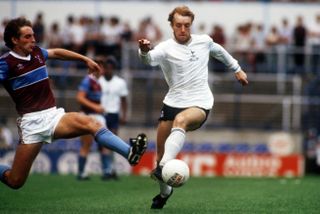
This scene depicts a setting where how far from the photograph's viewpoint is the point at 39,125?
35.7 ft

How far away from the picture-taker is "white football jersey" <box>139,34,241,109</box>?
11.5 meters

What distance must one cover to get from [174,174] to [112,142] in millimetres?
808

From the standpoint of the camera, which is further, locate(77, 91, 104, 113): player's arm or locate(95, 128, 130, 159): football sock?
locate(77, 91, 104, 113): player's arm

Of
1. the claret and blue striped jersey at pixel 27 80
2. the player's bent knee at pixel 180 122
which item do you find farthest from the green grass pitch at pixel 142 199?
the claret and blue striped jersey at pixel 27 80

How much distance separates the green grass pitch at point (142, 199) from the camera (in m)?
11.4

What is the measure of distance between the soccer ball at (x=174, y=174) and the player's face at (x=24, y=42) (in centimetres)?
219

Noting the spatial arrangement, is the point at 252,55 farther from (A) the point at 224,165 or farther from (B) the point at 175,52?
(B) the point at 175,52

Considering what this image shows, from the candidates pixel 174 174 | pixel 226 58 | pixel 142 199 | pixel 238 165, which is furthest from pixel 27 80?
pixel 238 165

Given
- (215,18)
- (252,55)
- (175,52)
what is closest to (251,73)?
(252,55)

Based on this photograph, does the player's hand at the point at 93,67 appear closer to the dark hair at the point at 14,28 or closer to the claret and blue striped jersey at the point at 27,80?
the claret and blue striped jersey at the point at 27,80

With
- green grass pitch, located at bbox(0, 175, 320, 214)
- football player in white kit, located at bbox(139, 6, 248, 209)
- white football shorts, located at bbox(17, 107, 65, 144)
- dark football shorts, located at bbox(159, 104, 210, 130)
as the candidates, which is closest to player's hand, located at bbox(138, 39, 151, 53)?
football player in white kit, located at bbox(139, 6, 248, 209)

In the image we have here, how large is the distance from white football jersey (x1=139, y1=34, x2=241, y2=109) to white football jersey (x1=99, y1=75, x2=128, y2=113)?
8.27 m

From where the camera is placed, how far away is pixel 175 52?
1159cm

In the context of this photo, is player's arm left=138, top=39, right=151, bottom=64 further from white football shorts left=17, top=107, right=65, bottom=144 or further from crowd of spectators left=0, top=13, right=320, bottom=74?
crowd of spectators left=0, top=13, right=320, bottom=74
